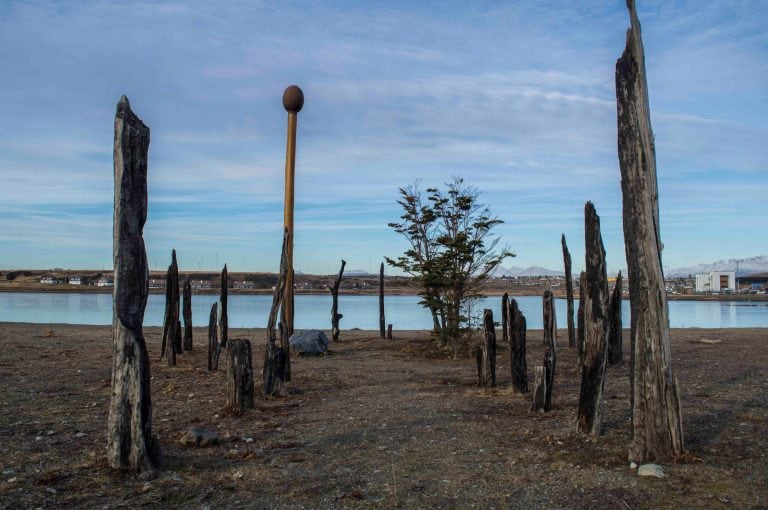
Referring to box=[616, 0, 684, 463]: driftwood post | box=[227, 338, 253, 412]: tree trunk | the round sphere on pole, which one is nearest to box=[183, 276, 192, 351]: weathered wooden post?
the round sphere on pole

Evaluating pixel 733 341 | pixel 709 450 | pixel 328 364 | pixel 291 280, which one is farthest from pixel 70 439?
pixel 733 341

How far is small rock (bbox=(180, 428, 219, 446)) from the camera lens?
7668 mm

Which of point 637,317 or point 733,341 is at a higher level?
point 637,317

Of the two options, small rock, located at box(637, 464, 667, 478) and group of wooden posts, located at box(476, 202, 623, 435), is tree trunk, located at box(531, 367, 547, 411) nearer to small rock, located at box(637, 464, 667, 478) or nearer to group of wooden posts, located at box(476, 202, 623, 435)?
group of wooden posts, located at box(476, 202, 623, 435)

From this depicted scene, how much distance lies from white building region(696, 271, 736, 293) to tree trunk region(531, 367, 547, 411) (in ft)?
426

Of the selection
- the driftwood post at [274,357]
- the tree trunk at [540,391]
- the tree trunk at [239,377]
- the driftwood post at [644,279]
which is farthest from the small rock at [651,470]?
the driftwood post at [274,357]

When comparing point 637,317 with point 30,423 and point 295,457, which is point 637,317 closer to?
point 295,457

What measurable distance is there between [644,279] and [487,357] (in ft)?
18.9

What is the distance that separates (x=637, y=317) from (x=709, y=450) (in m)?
1.71

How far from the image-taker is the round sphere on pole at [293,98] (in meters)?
19.2

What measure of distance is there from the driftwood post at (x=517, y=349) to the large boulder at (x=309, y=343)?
309 inches

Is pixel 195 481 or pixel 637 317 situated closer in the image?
pixel 195 481

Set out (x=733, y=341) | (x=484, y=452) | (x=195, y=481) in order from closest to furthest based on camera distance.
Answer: (x=195, y=481)
(x=484, y=452)
(x=733, y=341)

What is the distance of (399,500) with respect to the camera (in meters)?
5.85
